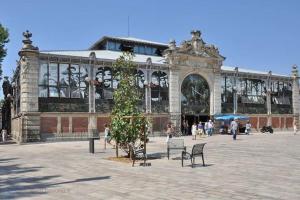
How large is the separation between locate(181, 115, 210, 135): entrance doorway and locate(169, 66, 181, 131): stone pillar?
1.22 metres

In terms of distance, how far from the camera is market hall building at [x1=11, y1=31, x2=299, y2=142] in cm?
3872

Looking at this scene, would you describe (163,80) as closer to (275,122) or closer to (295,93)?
(275,122)

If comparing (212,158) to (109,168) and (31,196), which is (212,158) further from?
(31,196)

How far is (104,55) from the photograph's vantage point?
46281mm

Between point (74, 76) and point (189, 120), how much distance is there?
1594 centimetres

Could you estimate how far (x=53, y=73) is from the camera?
39.7m

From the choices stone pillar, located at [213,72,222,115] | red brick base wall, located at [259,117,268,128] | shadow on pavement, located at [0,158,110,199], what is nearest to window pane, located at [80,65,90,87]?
stone pillar, located at [213,72,222,115]

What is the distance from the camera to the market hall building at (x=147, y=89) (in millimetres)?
38719

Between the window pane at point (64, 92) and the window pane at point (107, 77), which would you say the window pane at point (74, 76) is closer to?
the window pane at point (64, 92)

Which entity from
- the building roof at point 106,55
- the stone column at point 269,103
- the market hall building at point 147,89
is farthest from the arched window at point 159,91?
the stone column at point 269,103

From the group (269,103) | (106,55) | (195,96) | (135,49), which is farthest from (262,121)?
(106,55)

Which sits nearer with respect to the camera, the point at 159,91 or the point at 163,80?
the point at 159,91

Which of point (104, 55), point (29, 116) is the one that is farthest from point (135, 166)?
point (104, 55)

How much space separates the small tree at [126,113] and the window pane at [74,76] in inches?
704
